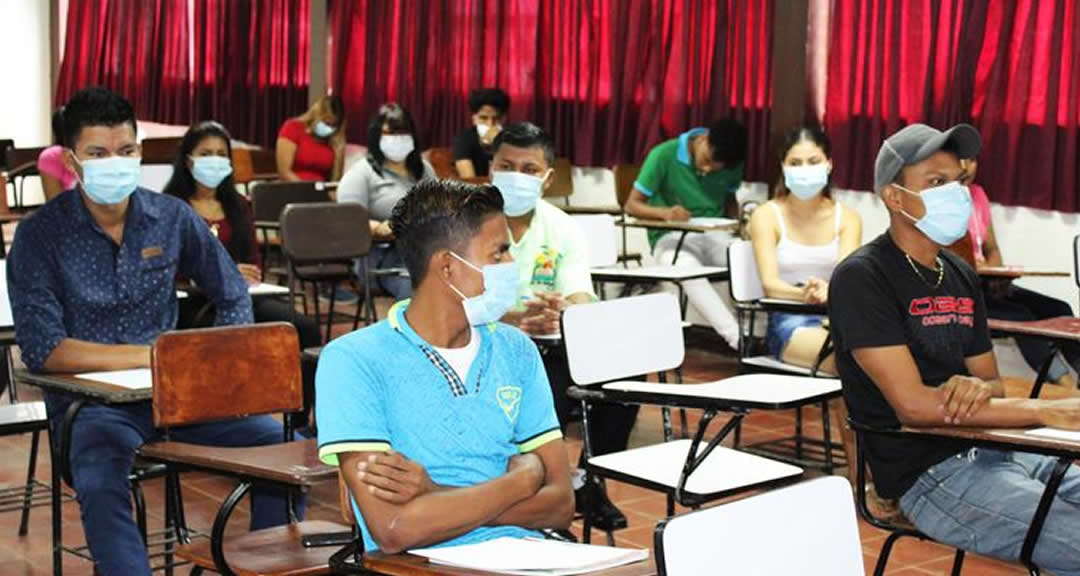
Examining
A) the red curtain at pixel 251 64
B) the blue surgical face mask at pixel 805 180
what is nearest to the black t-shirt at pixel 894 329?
the blue surgical face mask at pixel 805 180

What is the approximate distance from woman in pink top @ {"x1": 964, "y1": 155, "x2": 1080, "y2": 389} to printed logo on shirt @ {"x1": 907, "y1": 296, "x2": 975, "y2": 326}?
2.82m

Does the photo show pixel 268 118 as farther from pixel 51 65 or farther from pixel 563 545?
pixel 563 545

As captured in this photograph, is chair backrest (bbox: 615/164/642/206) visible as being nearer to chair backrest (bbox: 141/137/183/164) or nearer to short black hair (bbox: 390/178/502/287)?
chair backrest (bbox: 141/137/183/164)

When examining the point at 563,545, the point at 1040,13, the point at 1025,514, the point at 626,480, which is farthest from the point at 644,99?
the point at 563,545

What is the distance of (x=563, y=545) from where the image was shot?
259 centimetres

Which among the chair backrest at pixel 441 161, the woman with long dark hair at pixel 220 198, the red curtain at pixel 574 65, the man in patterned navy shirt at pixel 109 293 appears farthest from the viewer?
the chair backrest at pixel 441 161

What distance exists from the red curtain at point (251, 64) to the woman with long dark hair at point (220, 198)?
5775mm

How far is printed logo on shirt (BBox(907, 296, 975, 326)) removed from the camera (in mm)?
3530

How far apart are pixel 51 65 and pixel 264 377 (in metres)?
11.4

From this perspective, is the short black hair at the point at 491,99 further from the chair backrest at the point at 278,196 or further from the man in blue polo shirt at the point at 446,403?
the man in blue polo shirt at the point at 446,403

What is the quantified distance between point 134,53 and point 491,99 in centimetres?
558

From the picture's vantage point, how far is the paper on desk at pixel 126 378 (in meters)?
3.63

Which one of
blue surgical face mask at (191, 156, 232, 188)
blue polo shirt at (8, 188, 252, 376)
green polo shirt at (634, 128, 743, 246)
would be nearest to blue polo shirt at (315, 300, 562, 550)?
blue polo shirt at (8, 188, 252, 376)

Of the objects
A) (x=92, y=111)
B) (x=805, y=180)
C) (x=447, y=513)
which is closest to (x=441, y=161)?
(x=805, y=180)
